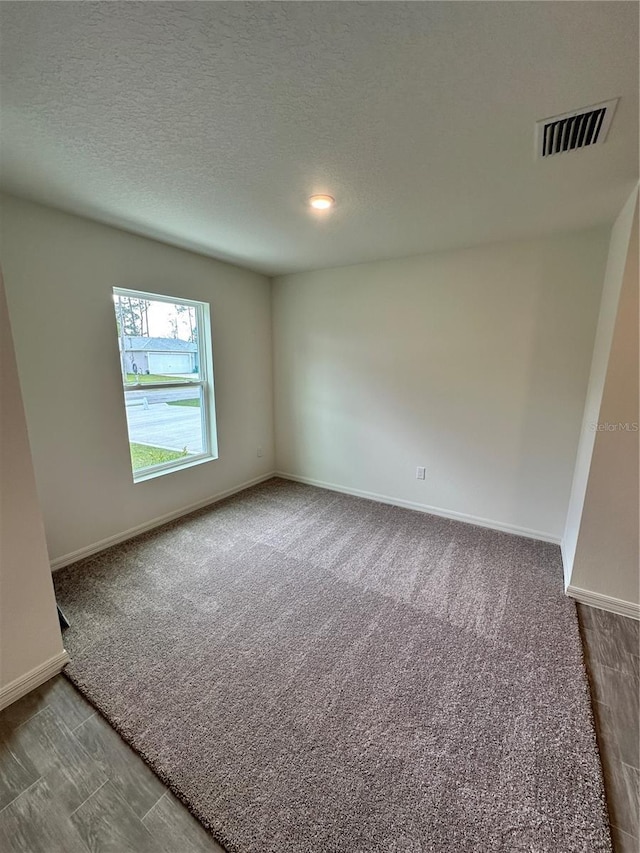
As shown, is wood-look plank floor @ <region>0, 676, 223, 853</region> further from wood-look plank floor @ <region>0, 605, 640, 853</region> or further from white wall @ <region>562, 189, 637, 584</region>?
white wall @ <region>562, 189, 637, 584</region>

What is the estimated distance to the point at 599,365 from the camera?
215 cm

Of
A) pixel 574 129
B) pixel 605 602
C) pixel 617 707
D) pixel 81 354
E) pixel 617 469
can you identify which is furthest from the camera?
pixel 81 354

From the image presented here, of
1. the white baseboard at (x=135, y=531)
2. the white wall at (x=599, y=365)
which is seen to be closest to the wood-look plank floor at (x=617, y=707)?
the white wall at (x=599, y=365)

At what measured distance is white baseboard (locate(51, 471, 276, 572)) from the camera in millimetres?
2467

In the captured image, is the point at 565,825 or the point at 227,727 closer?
the point at 565,825

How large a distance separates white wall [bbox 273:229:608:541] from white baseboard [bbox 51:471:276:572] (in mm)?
1055

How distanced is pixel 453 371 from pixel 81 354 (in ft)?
9.71

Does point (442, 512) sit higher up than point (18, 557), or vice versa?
point (18, 557)

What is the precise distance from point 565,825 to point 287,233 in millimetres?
3264

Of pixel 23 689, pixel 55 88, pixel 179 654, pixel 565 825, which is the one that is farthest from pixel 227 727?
pixel 55 88

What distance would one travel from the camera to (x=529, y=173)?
169 centimetres

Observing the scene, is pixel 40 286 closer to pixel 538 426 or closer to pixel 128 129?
pixel 128 129

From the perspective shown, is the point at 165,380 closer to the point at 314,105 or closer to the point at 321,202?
the point at 321,202

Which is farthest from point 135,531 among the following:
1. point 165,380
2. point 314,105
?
point 314,105
